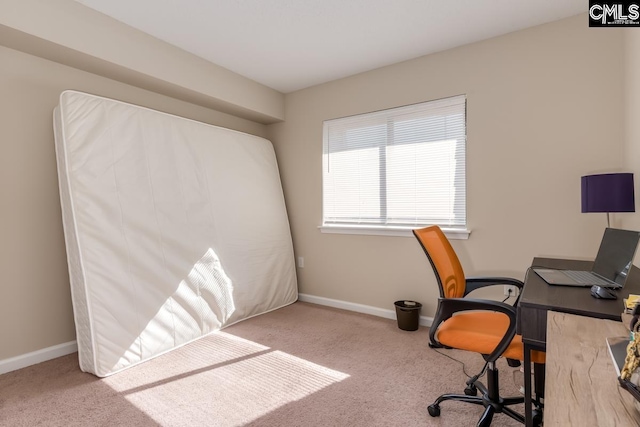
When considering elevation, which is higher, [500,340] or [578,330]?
[578,330]

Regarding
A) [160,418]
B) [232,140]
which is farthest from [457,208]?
[160,418]

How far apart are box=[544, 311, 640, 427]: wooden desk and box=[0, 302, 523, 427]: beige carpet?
41.2 inches

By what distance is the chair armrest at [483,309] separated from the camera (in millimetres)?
1463

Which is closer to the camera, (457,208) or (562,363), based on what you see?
(562,363)

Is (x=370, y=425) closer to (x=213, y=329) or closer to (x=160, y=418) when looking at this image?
(x=160, y=418)

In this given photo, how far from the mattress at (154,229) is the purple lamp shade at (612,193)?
280cm

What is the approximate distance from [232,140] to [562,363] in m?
3.28

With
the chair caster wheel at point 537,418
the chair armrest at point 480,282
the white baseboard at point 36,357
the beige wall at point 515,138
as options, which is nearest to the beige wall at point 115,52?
the beige wall at point 515,138

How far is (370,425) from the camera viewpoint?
68.5 inches

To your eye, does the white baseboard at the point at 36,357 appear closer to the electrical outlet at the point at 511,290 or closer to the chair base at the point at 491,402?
the chair base at the point at 491,402

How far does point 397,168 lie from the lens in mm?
3311

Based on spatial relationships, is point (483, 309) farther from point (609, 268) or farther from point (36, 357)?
point (36, 357)

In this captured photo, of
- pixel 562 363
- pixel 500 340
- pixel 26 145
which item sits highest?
pixel 26 145

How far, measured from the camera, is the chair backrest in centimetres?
183
